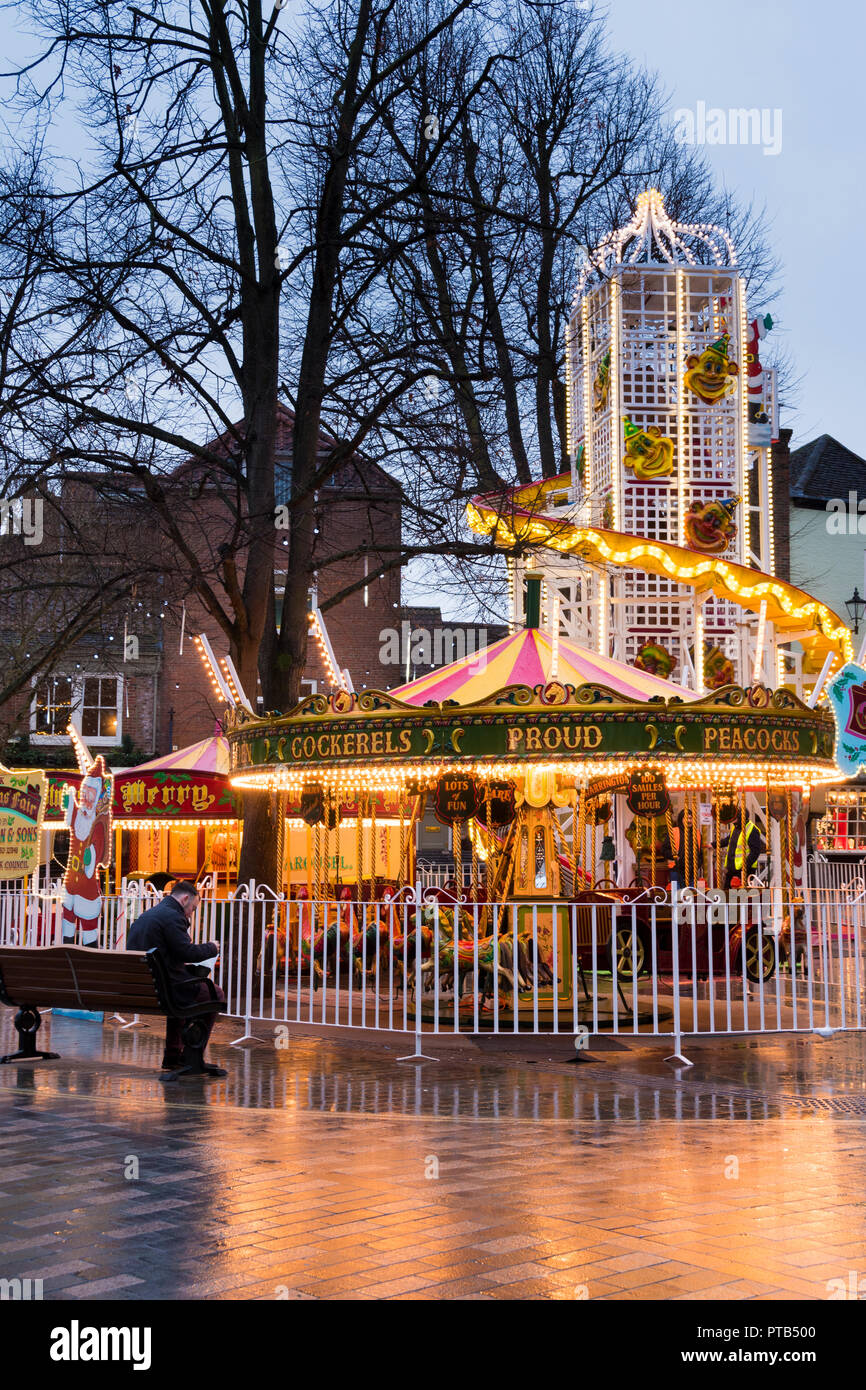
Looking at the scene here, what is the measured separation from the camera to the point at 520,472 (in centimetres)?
2394

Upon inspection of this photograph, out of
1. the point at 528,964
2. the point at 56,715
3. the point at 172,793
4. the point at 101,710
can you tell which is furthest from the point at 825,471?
the point at 528,964

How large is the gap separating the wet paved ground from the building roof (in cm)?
2981

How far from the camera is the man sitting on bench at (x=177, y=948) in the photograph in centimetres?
1002

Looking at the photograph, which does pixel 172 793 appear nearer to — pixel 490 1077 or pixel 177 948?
pixel 177 948

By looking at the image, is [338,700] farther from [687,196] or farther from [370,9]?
[687,196]

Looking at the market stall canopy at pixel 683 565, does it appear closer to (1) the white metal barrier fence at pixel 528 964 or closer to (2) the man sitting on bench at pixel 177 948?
(1) the white metal barrier fence at pixel 528 964

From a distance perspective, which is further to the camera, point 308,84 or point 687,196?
point 687,196

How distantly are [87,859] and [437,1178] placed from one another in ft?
26.3

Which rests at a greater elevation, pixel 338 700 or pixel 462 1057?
pixel 338 700

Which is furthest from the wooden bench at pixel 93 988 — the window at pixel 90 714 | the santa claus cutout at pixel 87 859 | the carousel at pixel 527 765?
the window at pixel 90 714

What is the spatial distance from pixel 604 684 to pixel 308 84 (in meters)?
9.47

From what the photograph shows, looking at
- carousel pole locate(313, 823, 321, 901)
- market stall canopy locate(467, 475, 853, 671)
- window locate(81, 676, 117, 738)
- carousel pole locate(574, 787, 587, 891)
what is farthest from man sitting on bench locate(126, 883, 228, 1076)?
window locate(81, 676, 117, 738)

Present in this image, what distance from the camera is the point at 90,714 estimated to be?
36.8m
